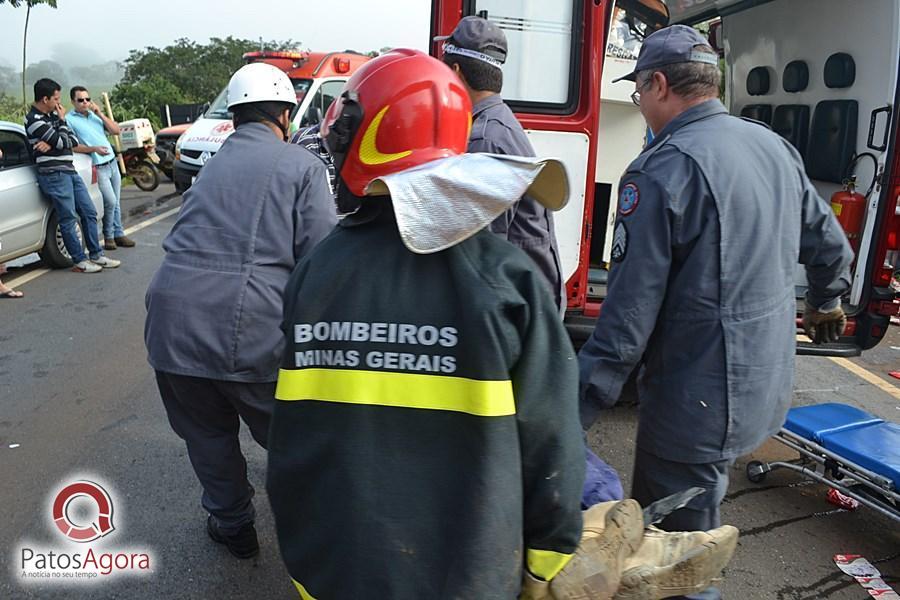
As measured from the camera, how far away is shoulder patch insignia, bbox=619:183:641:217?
7.06 ft

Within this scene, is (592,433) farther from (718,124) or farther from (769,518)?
(718,124)

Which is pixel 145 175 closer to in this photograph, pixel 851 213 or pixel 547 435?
pixel 851 213

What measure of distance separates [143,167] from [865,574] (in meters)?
13.5

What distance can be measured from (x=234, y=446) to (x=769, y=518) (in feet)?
8.44

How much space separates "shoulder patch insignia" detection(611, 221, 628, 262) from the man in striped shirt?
6.79 metres

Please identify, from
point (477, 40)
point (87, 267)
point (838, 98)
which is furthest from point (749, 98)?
point (87, 267)

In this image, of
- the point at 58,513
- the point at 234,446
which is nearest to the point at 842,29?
the point at 234,446

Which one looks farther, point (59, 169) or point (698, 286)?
point (59, 169)

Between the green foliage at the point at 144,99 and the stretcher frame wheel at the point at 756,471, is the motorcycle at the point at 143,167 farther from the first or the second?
the stretcher frame wheel at the point at 756,471

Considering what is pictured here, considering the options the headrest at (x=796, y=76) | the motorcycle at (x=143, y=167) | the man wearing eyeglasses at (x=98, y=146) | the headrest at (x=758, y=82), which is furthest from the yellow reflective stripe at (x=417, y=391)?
the motorcycle at (x=143, y=167)

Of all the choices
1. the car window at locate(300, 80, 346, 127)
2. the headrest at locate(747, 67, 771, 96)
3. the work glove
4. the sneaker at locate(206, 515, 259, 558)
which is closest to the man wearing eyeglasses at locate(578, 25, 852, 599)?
the work glove

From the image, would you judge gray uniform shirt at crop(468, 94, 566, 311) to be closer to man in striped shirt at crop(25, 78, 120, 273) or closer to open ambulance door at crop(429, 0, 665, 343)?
open ambulance door at crop(429, 0, 665, 343)

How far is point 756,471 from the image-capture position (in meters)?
3.66

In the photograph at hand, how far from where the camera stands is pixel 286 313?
1438 millimetres
